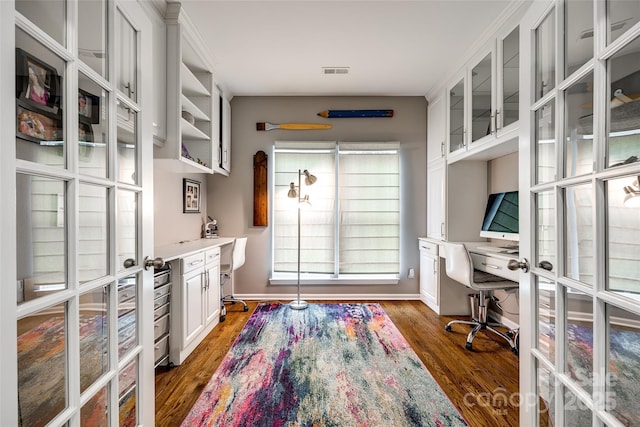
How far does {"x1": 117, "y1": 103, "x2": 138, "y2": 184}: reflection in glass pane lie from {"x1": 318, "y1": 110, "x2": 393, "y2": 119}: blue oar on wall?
10.1 feet

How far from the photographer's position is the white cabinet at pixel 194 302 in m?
2.30

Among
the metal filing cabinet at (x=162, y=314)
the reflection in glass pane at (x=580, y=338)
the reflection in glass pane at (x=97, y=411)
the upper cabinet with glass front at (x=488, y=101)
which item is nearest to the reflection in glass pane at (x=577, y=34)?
the reflection in glass pane at (x=580, y=338)

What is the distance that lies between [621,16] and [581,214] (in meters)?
0.52

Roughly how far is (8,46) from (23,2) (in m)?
0.14

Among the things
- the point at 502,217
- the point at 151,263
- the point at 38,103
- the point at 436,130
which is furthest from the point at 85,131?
the point at 436,130

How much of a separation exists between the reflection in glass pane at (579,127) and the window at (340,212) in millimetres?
3064

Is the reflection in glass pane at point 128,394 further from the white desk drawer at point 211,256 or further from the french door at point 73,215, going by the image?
Answer: the white desk drawer at point 211,256

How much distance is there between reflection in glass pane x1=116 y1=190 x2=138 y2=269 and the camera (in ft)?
3.45

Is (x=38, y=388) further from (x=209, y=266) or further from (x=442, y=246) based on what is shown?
(x=442, y=246)

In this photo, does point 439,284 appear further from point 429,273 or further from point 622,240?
point 622,240

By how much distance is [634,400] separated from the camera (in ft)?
2.44

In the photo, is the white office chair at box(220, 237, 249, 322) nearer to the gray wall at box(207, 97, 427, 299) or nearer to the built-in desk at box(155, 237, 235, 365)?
the built-in desk at box(155, 237, 235, 365)

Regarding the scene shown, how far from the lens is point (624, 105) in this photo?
30.3 inches

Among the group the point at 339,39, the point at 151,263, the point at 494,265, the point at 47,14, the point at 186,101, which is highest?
the point at 339,39
